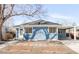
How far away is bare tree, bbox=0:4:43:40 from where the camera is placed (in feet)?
22.1

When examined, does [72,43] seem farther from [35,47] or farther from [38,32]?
[35,47]

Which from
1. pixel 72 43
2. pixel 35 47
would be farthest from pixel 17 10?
pixel 72 43

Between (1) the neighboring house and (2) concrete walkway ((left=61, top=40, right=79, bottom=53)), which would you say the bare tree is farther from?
(2) concrete walkway ((left=61, top=40, right=79, bottom=53))

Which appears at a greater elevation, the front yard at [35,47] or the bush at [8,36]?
the bush at [8,36]

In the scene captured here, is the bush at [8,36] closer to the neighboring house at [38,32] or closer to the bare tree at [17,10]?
the neighboring house at [38,32]

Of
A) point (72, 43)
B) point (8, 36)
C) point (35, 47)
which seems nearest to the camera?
point (8, 36)

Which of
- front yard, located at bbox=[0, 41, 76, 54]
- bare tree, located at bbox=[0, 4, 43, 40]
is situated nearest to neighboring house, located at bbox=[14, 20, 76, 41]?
front yard, located at bbox=[0, 41, 76, 54]

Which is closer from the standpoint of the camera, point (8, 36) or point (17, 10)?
point (8, 36)

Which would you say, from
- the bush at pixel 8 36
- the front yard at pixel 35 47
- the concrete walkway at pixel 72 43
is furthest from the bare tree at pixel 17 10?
the concrete walkway at pixel 72 43

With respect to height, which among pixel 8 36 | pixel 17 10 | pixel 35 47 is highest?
pixel 17 10

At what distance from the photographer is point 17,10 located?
753cm

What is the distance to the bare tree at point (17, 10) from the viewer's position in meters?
6.75

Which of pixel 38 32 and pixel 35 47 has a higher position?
pixel 38 32

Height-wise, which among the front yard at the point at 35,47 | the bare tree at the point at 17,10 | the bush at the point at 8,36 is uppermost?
the bare tree at the point at 17,10
